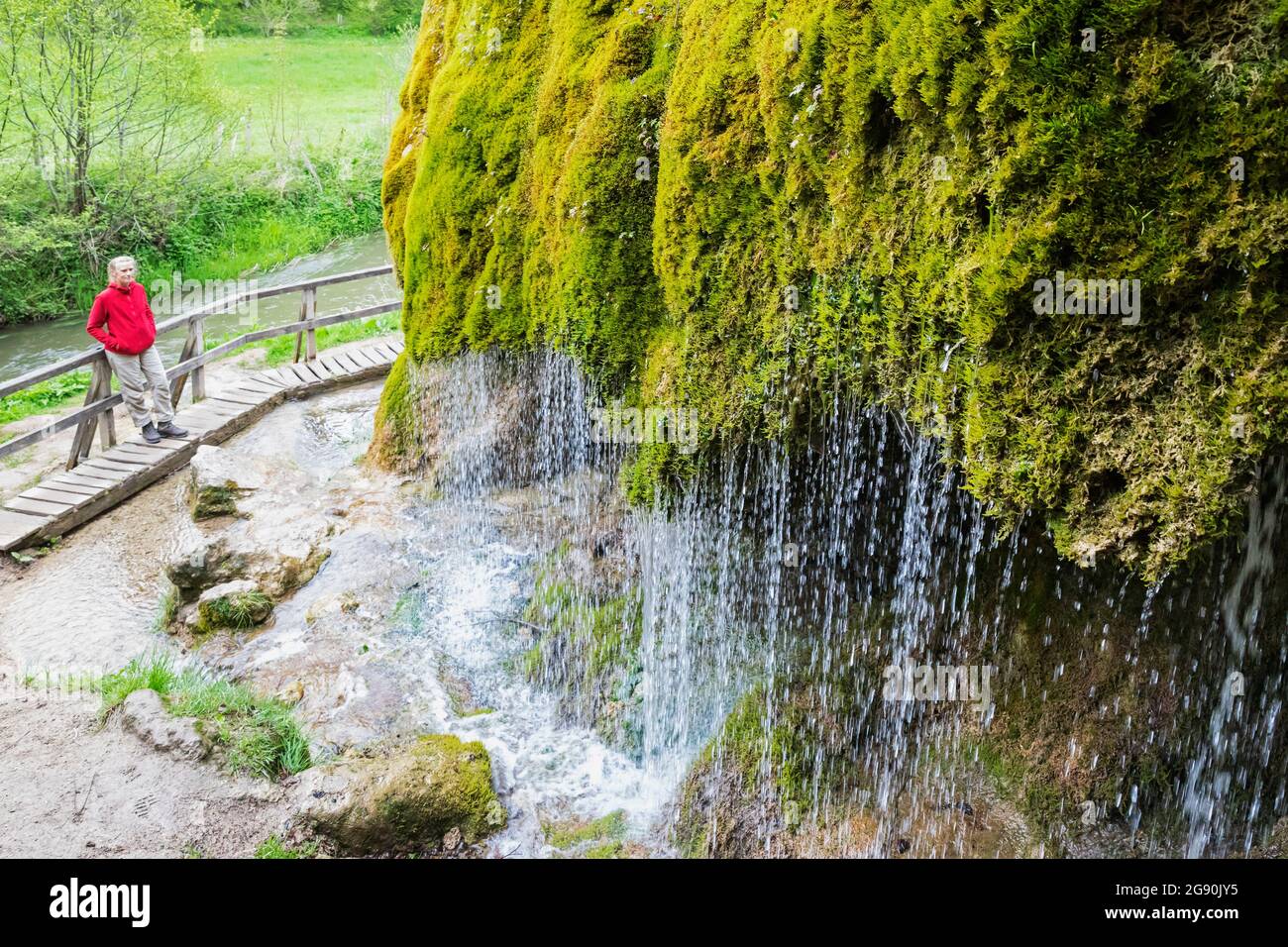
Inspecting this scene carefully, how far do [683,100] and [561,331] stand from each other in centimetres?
236

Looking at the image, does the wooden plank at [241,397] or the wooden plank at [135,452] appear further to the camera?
the wooden plank at [241,397]

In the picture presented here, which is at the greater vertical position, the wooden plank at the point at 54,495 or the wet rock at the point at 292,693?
the wooden plank at the point at 54,495

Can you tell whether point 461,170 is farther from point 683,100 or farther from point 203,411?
point 203,411

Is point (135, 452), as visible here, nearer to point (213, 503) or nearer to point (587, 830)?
point (213, 503)

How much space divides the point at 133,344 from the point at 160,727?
20.3ft

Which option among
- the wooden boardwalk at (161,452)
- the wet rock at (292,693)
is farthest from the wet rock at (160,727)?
the wooden boardwalk at (161,452)

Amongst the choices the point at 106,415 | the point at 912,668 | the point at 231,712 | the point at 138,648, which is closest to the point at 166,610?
the point at 138,648

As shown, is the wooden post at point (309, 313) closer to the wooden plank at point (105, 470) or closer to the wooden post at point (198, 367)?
the wooden post at point (198, 367)

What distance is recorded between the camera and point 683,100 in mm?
6148

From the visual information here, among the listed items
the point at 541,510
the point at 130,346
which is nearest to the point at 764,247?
the point at 541,510

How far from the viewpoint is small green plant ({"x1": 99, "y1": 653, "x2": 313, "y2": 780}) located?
6.48 metres
